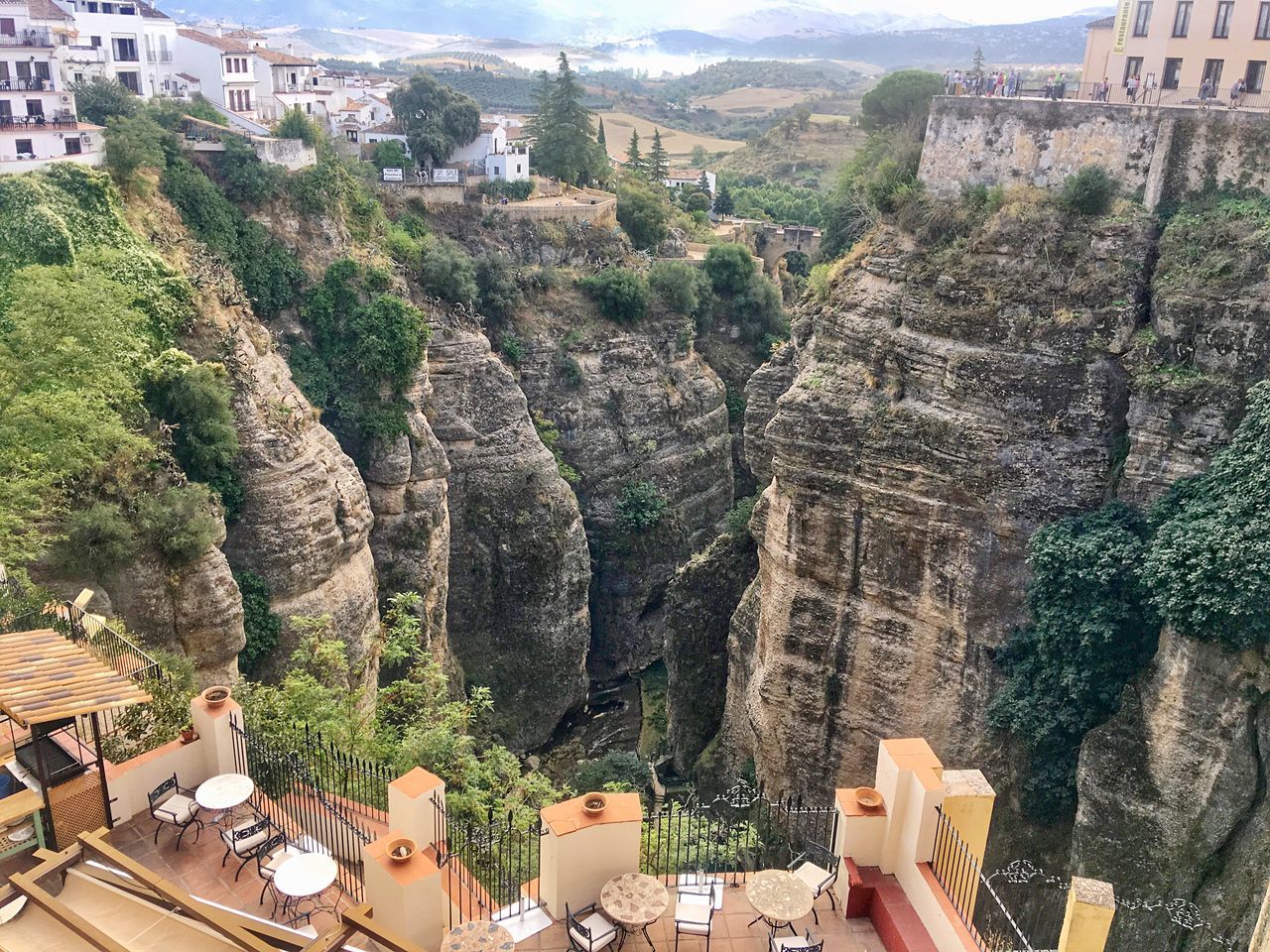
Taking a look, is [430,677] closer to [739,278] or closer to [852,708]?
[852,708]

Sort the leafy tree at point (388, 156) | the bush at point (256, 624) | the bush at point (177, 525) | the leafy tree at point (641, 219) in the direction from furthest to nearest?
the leafy tree at point (641, 219)
the leafy tree at point (388, 156)
the bush at point (256, 624)
the bush at point (177, 525)

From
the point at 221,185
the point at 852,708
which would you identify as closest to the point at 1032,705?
the point at 852,708

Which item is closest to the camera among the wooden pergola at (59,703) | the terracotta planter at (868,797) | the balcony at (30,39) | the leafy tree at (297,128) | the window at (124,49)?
the wooden pergola at (59,703)

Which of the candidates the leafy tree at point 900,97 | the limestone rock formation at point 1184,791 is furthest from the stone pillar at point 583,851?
the leafy tree at point 900,97

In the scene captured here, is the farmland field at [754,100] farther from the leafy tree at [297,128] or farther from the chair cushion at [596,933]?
the chair cushion at [596,933]

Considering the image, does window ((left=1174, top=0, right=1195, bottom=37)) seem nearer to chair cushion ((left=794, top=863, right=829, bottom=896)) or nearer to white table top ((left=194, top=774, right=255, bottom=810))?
chair cushion ((left=794, top=863, right=829, bottom=896))

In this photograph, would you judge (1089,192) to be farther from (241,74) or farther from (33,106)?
(241,74)
